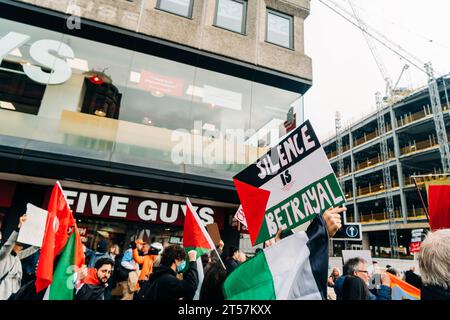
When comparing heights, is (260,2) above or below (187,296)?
above

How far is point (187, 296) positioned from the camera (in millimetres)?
3285

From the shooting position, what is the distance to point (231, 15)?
10836 mm

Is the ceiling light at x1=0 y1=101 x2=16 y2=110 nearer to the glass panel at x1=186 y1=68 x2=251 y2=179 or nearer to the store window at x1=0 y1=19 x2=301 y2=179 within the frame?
the store window at x1=0 y1=19 x2=301 y2=179

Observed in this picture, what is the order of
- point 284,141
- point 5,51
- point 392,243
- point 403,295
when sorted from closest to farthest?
point 284,141 < point 403,295 < point 5,51 < point 392,243

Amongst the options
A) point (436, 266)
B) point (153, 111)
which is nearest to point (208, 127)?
point (153, 111)

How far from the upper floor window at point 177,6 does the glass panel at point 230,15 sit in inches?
44.3

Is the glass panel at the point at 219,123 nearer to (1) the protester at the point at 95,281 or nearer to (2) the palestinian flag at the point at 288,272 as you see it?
(1) the protester at the point at 95,281

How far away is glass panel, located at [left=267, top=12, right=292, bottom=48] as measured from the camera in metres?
11.2

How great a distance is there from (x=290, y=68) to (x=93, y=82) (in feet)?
23.5

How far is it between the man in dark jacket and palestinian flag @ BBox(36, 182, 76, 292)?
3.64 ft

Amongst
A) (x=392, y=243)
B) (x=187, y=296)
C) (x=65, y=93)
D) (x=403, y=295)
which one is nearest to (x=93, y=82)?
(x=65, y=93)

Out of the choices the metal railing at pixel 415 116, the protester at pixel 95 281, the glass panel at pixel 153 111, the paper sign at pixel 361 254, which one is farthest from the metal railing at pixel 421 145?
the protester at pixel 95 281
